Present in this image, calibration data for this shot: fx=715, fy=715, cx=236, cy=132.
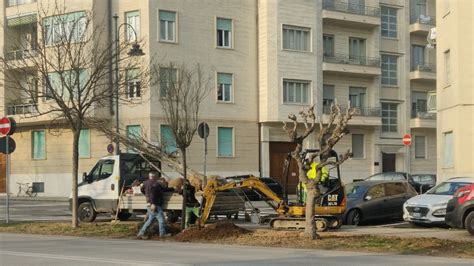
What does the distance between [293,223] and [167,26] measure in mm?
24109

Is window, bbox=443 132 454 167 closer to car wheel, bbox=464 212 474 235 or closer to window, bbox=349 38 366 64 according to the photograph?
car wheel, bbox=464 212 474 235

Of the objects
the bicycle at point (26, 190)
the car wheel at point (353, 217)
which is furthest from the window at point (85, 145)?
the car wheel at point (353, 217)

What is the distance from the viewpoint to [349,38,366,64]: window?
4788cm

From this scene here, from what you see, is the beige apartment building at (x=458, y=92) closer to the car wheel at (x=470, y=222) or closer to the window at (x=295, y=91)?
the car wheel at (x=470, y=222)

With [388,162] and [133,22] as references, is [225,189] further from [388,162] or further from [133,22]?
[388,162]

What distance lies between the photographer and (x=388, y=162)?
5012 cm

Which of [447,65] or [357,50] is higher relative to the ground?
[357,50]

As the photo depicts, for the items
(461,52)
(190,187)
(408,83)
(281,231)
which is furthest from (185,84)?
(408,83)

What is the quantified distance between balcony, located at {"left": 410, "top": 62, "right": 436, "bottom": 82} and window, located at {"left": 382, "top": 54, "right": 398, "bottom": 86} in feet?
4.02

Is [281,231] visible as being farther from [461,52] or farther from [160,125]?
[160,125]

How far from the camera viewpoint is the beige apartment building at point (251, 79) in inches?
1596

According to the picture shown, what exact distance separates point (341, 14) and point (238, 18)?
24.1 feet

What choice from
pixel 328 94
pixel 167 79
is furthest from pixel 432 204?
pixel 328 94

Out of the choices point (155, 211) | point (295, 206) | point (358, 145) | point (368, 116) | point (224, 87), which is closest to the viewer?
point (155, 211)
